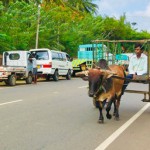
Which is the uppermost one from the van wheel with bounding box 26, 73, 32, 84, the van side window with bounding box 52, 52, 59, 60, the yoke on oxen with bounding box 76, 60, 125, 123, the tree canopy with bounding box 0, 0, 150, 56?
the tree canopy with bounding box 0, 0, 150, 56

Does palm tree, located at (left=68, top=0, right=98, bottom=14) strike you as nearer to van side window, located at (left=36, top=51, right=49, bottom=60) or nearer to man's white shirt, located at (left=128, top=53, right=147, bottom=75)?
van side window, located at (left=36, top=51, right=49, bottom=60)

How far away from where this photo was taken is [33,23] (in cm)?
3247

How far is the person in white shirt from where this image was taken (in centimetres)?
1061

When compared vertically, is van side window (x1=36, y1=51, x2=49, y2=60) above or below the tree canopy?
below

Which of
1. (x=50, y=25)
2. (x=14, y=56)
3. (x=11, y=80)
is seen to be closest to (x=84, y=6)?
(x=50, y=25)

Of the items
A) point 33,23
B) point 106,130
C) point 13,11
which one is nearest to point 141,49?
point 106,130

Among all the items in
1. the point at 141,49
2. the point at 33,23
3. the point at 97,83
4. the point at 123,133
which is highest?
the point at 33,23

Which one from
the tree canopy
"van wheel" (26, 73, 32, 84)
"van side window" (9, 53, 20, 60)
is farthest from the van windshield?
"van wheel" (26, 73, 32, 84)

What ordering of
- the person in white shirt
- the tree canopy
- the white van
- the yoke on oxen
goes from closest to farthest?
the yoke on oxen, the person in white shirt, the white van, the tree canopy

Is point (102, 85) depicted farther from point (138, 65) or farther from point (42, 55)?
point (42, 55)

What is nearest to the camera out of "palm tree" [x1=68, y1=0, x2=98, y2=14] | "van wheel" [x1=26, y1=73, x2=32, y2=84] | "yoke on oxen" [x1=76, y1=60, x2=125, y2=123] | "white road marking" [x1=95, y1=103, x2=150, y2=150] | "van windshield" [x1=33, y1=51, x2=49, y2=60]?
"white road marking" [x1=95, y1=103, x2=150, y2=150]

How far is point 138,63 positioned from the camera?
35.2 ft

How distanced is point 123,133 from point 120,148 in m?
1.39

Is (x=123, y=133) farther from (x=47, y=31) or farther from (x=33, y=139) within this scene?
(x=47, y=31)
